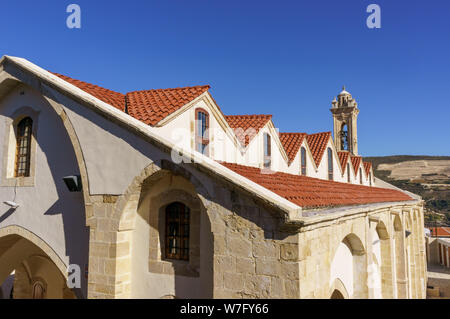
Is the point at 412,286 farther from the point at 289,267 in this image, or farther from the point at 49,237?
the point at 49,237

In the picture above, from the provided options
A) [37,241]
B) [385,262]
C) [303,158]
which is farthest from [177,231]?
[303,158]

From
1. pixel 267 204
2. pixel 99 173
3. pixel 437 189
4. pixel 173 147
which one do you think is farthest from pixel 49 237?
pixel 437 189

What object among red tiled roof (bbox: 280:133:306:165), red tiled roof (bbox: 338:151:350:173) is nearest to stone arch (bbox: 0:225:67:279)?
red tiled roof (bbox: 280:133:306:165)

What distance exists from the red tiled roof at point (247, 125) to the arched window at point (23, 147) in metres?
5.92

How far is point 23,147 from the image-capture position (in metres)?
7.77

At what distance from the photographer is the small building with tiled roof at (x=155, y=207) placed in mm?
4359

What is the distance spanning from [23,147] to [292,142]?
1037 centimetres

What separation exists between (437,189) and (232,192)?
76621 millimetres

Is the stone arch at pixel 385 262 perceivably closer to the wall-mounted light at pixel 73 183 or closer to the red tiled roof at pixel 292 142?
the red tiled roof at pixel 292 142

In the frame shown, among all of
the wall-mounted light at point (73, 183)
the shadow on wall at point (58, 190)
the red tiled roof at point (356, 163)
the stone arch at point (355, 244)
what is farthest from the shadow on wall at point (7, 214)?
the red tiled roof at point (356, 163)

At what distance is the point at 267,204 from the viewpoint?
4.21 meters

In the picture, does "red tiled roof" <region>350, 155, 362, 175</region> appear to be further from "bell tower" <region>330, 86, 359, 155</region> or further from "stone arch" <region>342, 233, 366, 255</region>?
"stone arch" <region>342, 233, 366, 255</region>

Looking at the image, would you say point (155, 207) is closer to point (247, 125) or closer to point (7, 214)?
point (7, 214)

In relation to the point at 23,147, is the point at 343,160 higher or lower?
higher
